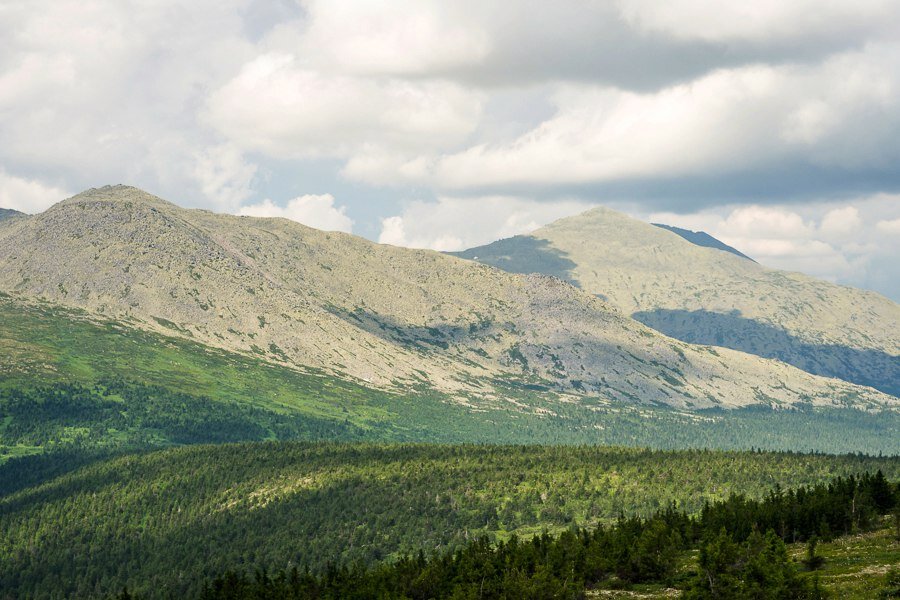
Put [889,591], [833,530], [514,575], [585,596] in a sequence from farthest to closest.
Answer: [833,530]
[514,575]
[585,596]
[889,591]

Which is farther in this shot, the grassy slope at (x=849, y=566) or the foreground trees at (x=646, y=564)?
the foreground trees at (x=646, y=564)

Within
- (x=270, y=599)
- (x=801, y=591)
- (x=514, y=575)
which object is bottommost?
(x=270, y=599)

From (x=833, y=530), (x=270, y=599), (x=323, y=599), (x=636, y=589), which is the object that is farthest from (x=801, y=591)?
(x=270, y=599)

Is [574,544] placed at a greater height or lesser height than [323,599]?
greater

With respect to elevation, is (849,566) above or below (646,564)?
above

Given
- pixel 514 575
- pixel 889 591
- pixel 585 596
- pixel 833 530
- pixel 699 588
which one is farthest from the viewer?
pixel 833 530

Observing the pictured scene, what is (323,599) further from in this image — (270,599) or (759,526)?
(759,526)

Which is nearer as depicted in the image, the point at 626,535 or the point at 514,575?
the point at 514,575

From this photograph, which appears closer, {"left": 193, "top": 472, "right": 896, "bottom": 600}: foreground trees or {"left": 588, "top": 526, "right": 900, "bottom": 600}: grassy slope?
{"left": 588, "top": 526, "right": 900, "bottom": 600}: grassy slope

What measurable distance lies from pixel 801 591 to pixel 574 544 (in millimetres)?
60989

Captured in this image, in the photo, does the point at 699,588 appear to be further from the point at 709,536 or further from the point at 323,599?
the point at 323,599

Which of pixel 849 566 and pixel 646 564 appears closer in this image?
pixel 849 566

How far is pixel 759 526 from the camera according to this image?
15250 cm

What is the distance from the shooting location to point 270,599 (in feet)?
538
